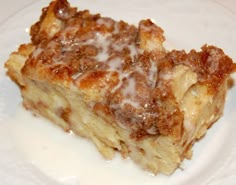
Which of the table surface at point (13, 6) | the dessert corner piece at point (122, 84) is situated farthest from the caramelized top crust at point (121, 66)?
the table surface at point (13, 6)

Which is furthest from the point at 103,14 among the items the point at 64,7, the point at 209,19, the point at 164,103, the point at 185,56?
the point at 164,103

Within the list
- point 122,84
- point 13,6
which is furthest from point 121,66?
point 13,6

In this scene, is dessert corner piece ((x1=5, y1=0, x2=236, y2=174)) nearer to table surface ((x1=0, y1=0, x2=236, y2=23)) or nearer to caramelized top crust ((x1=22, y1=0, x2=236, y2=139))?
caramelized top crust ((x1=22, y1=0, x2=236, y2=139))

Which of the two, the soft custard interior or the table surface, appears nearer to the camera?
the soft custard interior

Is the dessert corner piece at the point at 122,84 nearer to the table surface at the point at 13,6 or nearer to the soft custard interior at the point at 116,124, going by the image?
the soft custard interior at the point at 116,124

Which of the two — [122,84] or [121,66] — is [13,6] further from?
[122,84]

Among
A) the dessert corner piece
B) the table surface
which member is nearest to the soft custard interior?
the dessert corner piece

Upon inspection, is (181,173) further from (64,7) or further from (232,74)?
(64,7)
